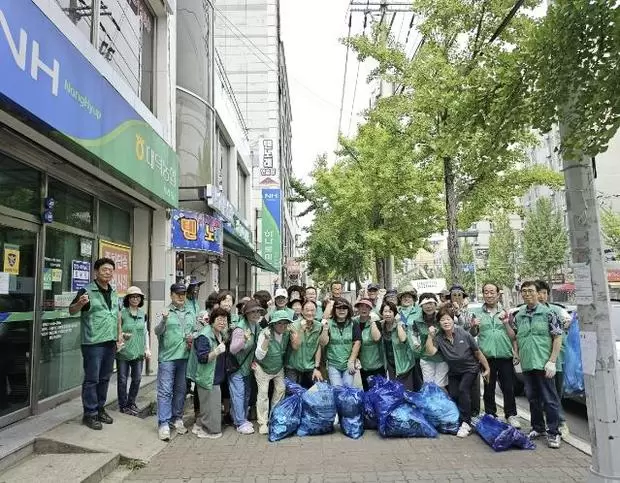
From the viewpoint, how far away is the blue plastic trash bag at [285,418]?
20.0 ft

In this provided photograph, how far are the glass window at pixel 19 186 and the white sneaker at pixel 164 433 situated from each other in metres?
2.92

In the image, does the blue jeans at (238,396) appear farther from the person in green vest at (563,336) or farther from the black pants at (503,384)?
the person in green vest at (563,336)

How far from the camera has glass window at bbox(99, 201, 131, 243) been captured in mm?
8492

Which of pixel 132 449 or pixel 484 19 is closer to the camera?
pixel 132 449

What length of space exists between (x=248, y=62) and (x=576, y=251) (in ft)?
103

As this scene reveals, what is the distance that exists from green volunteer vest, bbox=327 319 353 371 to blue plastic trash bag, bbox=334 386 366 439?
558mm

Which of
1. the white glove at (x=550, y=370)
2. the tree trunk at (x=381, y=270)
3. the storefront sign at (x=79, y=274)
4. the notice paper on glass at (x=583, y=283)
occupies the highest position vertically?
the tree trunk at (x=381, y=270)

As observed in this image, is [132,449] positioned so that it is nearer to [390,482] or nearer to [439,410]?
[390,482]

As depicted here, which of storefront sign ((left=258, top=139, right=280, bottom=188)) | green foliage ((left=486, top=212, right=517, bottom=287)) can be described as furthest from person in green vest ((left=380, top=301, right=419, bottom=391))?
green foliage ((left=486, top=212, right=517, bottom=287))

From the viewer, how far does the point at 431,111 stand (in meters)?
11.1

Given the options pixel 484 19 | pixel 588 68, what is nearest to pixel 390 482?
pixel 588 68

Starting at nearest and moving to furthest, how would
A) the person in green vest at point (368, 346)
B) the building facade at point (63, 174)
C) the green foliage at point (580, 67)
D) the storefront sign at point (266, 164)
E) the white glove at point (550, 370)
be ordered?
the green foliage at point (580, 67) → the building facade at point (63, 174) → the white glove at point (550, 370) → the person in green vest at point (368, 346) → the storefront sign at point (266, 164)

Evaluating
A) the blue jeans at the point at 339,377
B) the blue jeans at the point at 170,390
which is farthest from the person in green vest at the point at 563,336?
the blue jeans at the point at 170,390

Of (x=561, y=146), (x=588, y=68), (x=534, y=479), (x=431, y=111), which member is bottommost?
(x=534, y=479)
